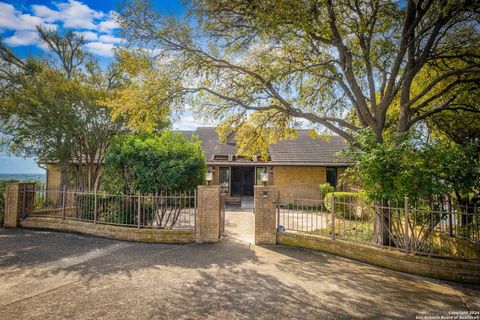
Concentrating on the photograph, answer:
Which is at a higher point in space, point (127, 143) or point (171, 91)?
point (171, 91)

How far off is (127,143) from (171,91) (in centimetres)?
242

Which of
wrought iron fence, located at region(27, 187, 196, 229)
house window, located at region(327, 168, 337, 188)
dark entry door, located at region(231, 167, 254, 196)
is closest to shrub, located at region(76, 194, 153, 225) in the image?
wrought iron fence, located at region(27, 187, 196, 229)

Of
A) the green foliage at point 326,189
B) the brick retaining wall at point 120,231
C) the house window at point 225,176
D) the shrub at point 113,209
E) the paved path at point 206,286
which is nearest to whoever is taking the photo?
the paved path at point 206,286

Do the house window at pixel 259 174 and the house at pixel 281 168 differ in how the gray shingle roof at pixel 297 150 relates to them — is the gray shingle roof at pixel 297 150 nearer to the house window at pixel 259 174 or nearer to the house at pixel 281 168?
the house at pixel 281 168

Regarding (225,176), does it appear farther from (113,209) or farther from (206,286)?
(206,286)

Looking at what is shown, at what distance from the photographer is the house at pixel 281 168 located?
56.3 ft

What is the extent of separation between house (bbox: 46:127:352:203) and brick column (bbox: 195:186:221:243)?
8471mm

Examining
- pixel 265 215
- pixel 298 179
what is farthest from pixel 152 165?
pixel 298 179

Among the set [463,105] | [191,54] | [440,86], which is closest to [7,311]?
[191,54]

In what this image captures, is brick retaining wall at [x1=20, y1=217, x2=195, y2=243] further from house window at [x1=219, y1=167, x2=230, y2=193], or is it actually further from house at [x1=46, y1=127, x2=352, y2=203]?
house window at [x1=219, y1=167, x2=230, y2=193]

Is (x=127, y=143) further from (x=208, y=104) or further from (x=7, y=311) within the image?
(x=7, y=311)

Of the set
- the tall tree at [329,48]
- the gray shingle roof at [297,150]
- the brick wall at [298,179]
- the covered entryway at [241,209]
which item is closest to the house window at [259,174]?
the covered entryway at [241,209]

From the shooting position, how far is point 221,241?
775 centimetres

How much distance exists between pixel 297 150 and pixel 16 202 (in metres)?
16.6
